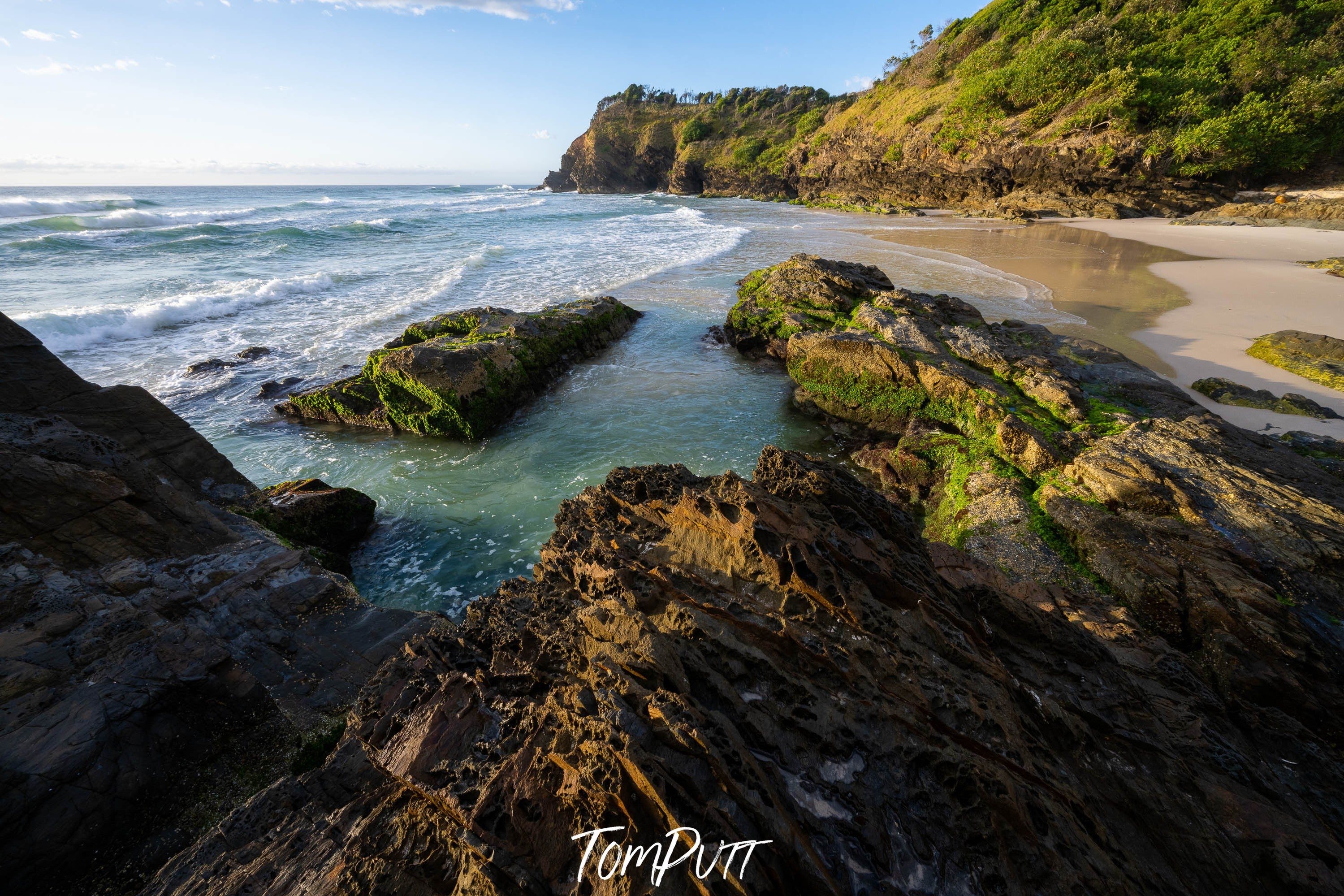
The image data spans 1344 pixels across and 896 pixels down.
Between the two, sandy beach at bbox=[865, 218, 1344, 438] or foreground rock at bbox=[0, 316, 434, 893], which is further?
sandy beach at bbox=[865, 218, 1344, 438]

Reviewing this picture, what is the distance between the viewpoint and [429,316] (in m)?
17.0

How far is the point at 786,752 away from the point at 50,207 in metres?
74.3

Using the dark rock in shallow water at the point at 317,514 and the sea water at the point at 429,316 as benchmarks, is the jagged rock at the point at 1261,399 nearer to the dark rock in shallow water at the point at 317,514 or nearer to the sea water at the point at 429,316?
the sea water at the point at 429,316

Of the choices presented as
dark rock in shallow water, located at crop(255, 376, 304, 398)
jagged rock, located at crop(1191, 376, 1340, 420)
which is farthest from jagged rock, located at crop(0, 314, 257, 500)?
jagged rock, located at crop(1191, 376, 1340, 420)

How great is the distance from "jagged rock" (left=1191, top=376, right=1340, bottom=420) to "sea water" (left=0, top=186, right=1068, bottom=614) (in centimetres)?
618

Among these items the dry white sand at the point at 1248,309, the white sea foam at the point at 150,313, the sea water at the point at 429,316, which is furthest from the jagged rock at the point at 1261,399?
the white sea foam at the point at 150,313

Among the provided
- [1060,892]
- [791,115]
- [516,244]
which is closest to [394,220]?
[516,244]

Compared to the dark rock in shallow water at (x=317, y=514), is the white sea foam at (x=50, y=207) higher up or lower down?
higher up

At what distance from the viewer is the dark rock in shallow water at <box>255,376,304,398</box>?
38.3 feet

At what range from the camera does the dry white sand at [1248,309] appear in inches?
381

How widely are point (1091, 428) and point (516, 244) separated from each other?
108 ft

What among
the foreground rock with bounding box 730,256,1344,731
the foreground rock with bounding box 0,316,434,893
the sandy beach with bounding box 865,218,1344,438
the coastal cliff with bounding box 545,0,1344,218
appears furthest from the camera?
the coastal cliff with bounding box 545,0,1344,218

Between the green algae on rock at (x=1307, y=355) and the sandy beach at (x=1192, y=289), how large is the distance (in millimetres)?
210

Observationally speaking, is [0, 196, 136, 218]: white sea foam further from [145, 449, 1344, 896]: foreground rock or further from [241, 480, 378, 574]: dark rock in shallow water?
[145, 449, 1344, 896]: foreground rock
